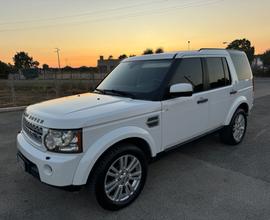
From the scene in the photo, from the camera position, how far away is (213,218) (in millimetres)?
2926

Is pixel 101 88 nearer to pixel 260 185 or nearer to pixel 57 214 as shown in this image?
pixel 57 214

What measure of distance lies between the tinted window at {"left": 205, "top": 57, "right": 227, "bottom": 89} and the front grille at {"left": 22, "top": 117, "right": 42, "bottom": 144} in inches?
113

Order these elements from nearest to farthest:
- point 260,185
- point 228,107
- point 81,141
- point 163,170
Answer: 1. point 81,141
2. point 260,185
3. point 163,170
4. point 228,107

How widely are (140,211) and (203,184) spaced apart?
111cm

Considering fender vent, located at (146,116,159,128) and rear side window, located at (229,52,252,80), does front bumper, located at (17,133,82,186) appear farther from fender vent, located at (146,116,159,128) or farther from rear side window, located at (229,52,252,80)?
rear side window, located at (229,52,252,80)

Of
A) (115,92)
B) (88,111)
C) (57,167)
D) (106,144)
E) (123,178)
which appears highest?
(115,92)

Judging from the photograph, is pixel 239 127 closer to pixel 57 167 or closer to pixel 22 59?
pixel 57 167

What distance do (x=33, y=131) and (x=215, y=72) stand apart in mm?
3170

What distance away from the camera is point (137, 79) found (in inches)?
159

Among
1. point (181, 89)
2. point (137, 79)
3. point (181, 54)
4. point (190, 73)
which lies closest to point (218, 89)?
point (190, 73)

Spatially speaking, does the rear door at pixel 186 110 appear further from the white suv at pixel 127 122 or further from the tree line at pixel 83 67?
the tree line at pixel 83 67

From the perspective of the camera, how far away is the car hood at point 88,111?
9.15ft

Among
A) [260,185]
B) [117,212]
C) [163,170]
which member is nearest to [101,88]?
[163,170]

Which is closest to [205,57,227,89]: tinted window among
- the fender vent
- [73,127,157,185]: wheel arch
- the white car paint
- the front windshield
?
the white car paint
